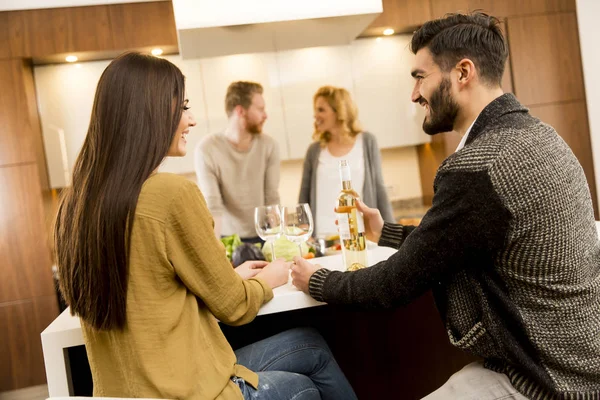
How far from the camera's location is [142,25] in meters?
3.82

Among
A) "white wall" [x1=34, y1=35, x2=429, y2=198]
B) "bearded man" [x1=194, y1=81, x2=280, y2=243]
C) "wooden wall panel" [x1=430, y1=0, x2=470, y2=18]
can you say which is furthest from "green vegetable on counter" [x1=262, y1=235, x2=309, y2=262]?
"wooden wall panel" [x1=430, y1=0, x2=470, y2=18]

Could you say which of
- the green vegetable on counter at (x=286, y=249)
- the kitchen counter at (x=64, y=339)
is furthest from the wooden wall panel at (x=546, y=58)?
the kitchen counter at (x=64, y=339)

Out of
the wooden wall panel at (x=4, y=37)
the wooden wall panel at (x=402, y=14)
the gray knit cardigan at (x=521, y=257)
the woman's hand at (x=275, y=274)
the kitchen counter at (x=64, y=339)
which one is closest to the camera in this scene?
the gray knit cardigan at (x=521, y=257)

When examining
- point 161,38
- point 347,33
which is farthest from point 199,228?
point 161,38

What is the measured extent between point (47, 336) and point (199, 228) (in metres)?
0.47

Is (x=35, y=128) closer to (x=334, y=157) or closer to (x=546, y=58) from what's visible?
(x=334, y=157)

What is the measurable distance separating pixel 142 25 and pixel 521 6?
2644 millimetres

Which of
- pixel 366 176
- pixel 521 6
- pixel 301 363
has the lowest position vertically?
pixel 301 363

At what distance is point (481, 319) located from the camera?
3.84 feet

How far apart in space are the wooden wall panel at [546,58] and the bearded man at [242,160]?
6.21 feet

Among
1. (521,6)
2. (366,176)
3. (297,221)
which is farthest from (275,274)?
(521,6)

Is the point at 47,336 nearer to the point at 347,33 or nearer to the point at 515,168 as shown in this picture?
the point at 515,168

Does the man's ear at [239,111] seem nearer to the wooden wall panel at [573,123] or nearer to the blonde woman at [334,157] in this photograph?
the blonde woman at [334,157]

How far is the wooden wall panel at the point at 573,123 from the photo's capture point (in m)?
4.32
